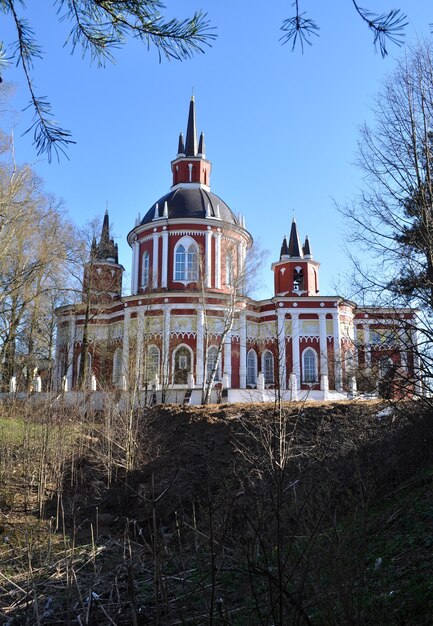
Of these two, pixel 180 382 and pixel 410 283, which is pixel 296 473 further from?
pixel 180 382

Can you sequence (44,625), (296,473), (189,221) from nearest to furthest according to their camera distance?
(44,625), (296,473), (189,221)

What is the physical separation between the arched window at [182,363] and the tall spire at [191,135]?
15.4 meters

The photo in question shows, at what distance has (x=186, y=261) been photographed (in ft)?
115

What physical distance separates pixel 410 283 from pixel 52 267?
730 inches

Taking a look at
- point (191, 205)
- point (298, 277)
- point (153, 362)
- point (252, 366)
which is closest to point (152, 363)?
point (153, 362)

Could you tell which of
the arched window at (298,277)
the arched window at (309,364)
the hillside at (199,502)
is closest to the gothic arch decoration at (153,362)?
the hillside at (199,502)

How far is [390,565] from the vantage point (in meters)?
6.37

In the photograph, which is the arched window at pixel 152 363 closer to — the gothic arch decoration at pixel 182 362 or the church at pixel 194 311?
the church at pixel 194 311

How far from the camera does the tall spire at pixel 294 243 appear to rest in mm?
39656

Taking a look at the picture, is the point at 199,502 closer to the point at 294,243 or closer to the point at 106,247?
the point at 106,247

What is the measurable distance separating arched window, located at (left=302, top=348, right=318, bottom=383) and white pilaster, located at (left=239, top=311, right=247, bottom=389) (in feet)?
11.5

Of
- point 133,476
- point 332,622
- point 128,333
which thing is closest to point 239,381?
point 128,333

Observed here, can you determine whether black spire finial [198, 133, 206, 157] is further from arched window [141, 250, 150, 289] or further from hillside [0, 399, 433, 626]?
hillside [0, 399, 433, 626]

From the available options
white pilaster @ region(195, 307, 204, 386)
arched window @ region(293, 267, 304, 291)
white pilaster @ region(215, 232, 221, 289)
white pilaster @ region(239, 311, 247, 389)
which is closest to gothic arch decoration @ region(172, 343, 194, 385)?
white pilaster @ region(195, 307, 204, 386)
